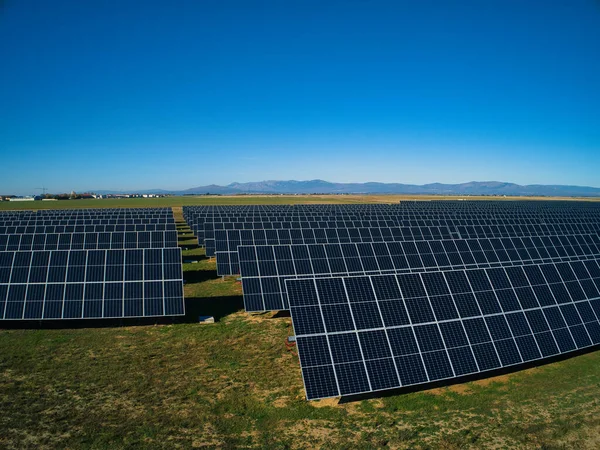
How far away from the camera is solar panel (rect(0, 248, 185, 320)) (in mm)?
14172

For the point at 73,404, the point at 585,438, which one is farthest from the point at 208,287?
the point at 585,438

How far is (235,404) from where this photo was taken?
940 cm

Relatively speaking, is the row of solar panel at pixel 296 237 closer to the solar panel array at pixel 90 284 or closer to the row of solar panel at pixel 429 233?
the row of solar panel at pixel 429 233

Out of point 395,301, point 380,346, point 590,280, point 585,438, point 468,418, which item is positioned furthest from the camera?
point 590,280

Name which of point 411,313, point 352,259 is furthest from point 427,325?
point 352,259

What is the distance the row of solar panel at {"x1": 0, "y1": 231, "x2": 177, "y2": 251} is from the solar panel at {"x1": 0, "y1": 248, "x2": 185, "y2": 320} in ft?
32.2

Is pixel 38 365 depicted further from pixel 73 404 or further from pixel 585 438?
pixel 585 438

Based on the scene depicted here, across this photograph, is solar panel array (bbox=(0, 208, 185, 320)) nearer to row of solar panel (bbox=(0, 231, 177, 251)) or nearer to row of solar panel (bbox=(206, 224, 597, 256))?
row of solar panel (bbox=(206, 224, 597, 256))

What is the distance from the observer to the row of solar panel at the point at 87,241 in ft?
82.2

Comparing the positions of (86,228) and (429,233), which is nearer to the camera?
(429,233)

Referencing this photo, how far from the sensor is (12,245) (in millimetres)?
24828

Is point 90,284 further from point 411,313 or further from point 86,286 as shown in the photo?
point 411,313

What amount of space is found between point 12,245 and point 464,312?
28.2 metres

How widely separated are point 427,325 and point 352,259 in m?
7.52
